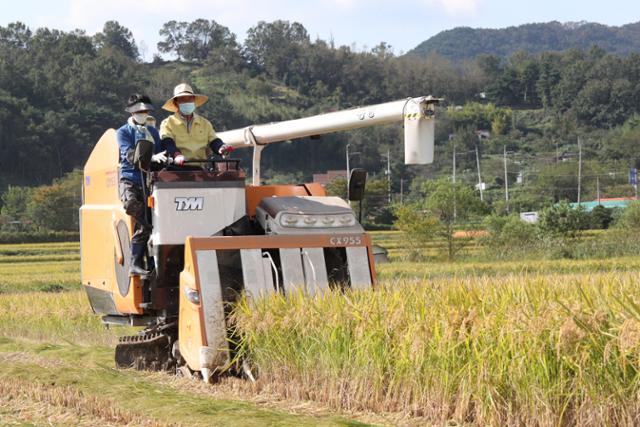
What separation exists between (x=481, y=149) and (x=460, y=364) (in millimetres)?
125647

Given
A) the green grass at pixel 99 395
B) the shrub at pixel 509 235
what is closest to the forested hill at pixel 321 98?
the shrub at pixel 509 235

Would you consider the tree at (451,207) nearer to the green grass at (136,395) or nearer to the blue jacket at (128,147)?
the blue jacket at (128,147)

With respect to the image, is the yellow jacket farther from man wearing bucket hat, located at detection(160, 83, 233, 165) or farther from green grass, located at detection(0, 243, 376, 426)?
green grass, located at detection(0, 243, 376, 426)

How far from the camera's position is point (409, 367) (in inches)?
308

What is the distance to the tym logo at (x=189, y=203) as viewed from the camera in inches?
403

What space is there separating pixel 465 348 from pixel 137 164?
444 cm

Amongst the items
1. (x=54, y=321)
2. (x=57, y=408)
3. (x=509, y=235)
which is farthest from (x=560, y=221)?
(x=57, y=408)

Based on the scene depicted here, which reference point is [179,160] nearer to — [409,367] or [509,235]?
[409,367]

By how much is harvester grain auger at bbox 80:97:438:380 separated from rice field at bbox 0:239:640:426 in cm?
45

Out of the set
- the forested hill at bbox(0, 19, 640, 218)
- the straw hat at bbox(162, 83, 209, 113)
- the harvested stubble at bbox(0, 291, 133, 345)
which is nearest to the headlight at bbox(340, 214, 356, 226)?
the straw hat at bbox(162, 83, 209, 113)

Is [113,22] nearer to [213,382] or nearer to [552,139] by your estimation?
[552,139]

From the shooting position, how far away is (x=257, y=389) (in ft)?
29.6

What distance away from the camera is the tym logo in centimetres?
1023

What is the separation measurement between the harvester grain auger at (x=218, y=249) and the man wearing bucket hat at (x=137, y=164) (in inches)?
5.0
